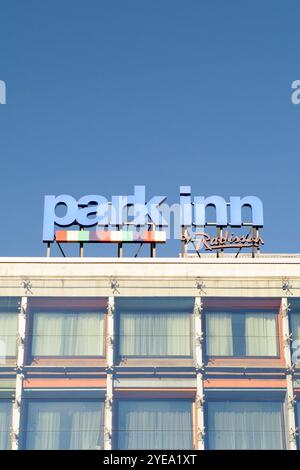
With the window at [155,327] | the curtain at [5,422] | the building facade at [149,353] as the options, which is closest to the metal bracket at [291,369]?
the building facade at [149,353]

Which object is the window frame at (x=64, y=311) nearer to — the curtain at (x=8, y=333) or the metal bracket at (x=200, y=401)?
the curtain at (x=8, y=333)

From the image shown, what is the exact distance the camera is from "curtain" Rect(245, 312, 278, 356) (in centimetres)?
7031

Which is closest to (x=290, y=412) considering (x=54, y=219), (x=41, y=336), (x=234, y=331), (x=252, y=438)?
→ (x=252, y=438)

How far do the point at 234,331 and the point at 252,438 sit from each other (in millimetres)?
10033

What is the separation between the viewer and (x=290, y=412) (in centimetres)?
6725

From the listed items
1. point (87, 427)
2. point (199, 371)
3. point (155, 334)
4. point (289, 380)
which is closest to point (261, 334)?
point (289, 380)

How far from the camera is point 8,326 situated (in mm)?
70062

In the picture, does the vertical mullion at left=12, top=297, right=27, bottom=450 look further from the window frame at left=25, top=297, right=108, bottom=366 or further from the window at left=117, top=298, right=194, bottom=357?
the window at left=117, top=298, right=194, bottom=357

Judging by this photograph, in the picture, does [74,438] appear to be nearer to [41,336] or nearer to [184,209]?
[41,336]

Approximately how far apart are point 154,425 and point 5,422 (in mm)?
13701

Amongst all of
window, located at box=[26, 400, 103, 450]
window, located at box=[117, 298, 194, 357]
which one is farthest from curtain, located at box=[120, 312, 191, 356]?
window, located at box=[26, 400, 103, 450]

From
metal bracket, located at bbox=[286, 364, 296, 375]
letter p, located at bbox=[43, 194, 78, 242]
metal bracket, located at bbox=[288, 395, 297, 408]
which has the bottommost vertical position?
metal bracket, located at bbox=[288, 395, 297, 408]

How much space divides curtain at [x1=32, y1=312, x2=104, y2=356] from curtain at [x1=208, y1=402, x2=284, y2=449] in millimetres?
12675
